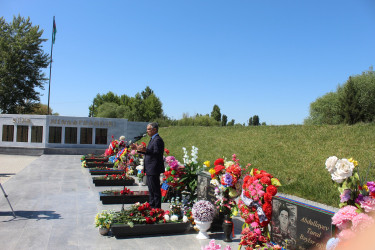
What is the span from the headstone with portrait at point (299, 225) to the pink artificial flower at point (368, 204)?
29.9 inches

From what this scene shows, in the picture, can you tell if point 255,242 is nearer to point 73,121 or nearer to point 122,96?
point 73,121

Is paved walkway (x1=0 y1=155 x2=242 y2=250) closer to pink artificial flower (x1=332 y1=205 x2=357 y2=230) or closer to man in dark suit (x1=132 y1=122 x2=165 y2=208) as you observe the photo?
man in dark suit (x1=132 y1=122 x2=165 y2=208)

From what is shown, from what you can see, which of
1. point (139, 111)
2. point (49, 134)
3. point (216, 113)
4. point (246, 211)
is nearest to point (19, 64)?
point (49, 134)

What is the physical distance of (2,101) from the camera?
40844 mm

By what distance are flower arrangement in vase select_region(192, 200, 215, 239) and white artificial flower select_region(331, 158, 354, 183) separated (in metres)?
2.90

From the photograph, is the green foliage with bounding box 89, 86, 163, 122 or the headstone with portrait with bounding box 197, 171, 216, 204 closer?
the headstone with portrait with bounding box 197, 171, 216, 204

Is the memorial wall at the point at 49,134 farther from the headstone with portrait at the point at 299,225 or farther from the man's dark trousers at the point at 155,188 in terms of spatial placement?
the headstone with portrait at the point at 299,225

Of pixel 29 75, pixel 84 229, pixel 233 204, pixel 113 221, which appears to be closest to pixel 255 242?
pixel 233 204

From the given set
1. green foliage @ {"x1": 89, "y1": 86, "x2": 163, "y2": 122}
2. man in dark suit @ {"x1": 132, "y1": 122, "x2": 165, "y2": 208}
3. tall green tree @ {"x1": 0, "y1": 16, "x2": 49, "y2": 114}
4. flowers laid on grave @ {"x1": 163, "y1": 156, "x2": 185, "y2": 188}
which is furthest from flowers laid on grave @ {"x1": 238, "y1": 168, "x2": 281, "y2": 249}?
green foliage @ {"x1": 89, "y1": 86, "x2": 163, "y2": 122}

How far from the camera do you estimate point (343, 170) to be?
10.3ft

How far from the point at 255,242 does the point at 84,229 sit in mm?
3383

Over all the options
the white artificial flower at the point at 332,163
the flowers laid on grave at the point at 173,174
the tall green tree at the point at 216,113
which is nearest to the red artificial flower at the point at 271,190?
the white artificial flower at the point at 332,163

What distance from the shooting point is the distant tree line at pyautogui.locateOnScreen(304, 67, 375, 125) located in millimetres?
Answer: 28172

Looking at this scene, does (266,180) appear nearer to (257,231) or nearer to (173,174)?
(257,231)
